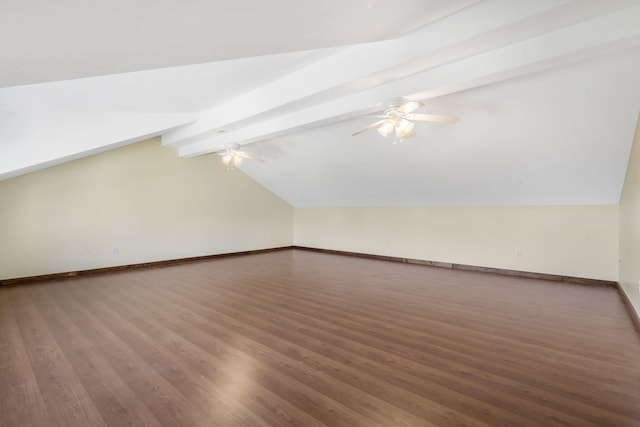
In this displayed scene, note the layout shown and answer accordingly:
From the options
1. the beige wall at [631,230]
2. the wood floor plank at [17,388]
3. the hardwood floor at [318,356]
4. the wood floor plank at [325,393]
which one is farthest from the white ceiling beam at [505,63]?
the wood floor plank at [17,388]

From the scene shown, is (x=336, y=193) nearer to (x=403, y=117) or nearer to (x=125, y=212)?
(x=403, y=117)

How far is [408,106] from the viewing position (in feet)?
10.5

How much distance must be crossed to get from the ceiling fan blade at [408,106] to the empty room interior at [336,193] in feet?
0.08

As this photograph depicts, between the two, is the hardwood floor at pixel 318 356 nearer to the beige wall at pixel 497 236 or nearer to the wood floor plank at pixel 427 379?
the wood floor plank at pixel 427 379

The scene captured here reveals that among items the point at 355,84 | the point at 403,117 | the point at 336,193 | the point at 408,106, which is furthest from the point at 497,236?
the point at 355,84

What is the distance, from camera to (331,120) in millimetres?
4195

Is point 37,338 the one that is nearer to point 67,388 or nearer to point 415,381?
point 67,388

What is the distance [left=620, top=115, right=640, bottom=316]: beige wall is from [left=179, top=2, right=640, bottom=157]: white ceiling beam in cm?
170

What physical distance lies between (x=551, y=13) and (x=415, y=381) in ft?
8.66

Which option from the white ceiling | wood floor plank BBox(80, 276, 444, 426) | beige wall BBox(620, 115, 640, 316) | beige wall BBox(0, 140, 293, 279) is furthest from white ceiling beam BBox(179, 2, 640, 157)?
beige wall BBox(0, 140, 293, 279)

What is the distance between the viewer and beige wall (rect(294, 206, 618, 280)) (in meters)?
4.91

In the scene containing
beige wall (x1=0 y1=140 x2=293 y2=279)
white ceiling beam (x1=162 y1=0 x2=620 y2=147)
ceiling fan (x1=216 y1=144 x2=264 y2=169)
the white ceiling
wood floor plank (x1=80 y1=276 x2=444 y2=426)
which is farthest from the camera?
ceiling fan (x1=216 y1=144 x2=264 y2=169)

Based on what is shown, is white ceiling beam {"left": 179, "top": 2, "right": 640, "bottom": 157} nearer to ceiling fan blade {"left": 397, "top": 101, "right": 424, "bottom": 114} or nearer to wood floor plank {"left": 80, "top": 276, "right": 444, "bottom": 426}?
ceiling fan blade {"left": 397, "top": 101, "right": 424, "bottom": 114}

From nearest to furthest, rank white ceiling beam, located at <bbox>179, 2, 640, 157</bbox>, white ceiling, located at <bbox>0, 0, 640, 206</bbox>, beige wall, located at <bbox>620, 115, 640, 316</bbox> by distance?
white ceiling, located at <bbox>0, 0, 640, 206</bbox> → white ceiling beam, located at <bbox>179, 2, 640, 157</bbox> → beige wall, located at <bbox>620, 115, 640, 316</bbox>
